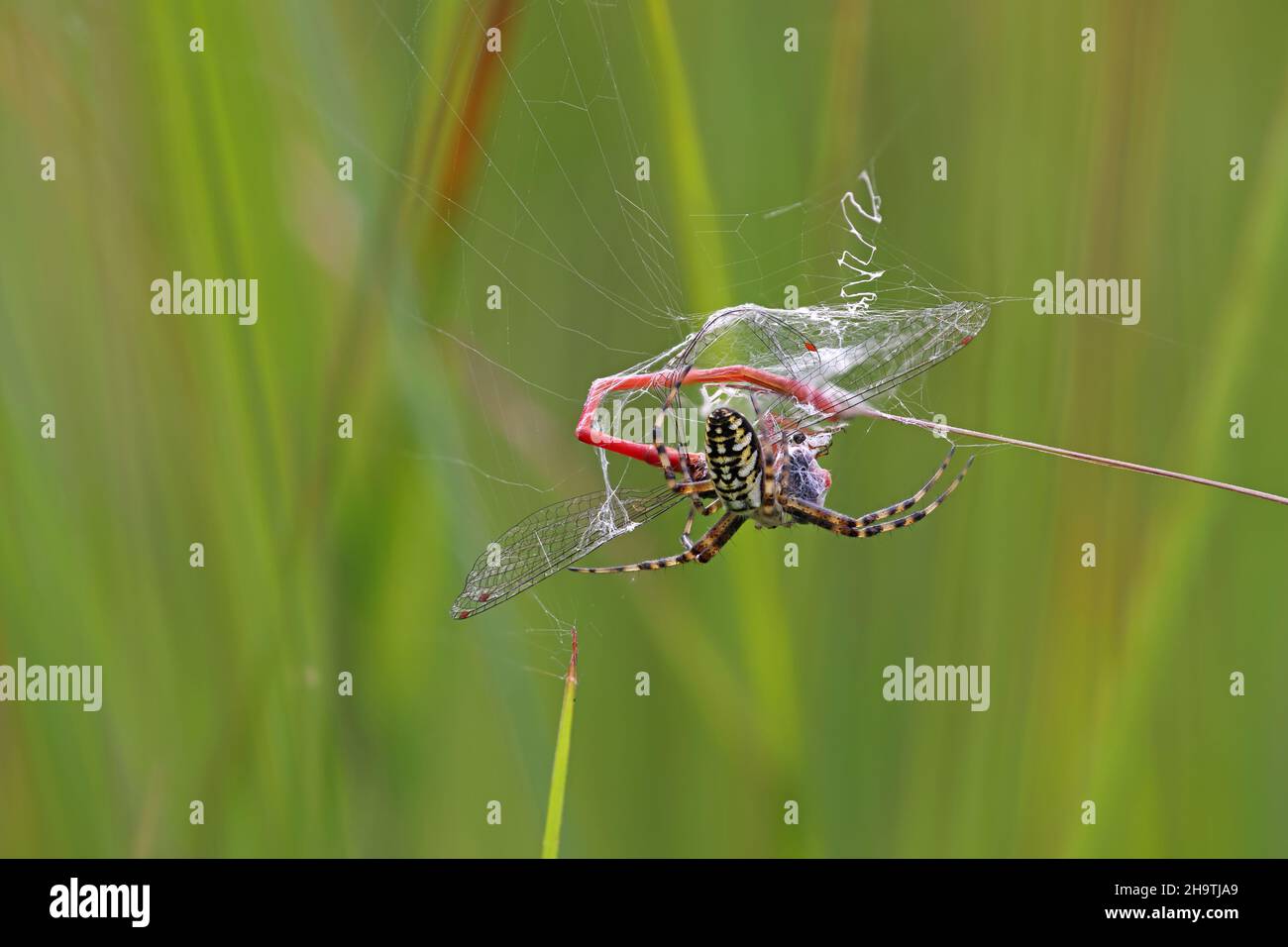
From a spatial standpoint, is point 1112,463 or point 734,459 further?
point 734,459

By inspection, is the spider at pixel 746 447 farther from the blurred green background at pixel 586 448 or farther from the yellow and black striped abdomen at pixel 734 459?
the blurred green background at pixel 586 448

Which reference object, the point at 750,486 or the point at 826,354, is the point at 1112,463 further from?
the point at 750,486

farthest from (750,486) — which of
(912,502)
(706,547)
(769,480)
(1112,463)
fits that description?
(1112,463)

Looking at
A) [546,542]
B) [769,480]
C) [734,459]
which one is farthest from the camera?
[769,480]

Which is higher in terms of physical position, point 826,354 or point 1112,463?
point 826,354

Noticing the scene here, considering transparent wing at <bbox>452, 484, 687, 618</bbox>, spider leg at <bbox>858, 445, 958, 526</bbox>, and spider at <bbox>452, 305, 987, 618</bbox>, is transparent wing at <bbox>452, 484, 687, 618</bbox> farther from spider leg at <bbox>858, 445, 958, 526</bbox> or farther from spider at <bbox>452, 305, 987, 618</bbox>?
spider leg at <bbox>858, 445, 958, 526</bbox>

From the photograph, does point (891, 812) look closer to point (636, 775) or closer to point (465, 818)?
point (636, 775)

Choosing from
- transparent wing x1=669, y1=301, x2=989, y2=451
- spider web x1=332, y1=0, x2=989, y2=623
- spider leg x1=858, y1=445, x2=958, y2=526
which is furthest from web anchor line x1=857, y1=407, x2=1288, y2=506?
spider leg x1=858, y1=445, x2=958, y2=526

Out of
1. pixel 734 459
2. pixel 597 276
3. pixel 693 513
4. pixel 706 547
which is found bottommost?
pixel 706 547

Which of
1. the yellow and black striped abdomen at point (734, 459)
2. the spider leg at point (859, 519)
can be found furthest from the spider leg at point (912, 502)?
the yellow and black striped abdomen at point (734, 459)
